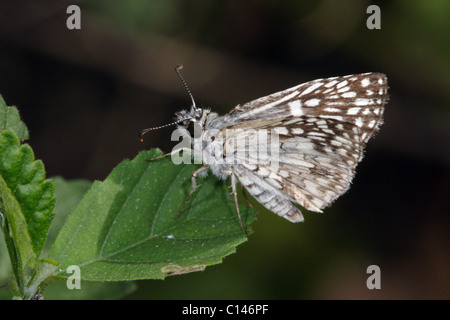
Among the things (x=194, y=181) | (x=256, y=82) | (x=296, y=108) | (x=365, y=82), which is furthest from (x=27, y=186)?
(x=256, y=82)

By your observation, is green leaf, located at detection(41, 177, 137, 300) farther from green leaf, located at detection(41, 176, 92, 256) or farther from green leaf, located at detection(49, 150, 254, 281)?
green leaf, located at detection(49, 150, 254, 281)

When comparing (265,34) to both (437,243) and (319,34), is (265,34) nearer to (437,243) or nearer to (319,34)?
(319,34)

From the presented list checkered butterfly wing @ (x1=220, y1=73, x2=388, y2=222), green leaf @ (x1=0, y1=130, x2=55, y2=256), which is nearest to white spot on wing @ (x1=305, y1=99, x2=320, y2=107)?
checkered butterfly wing @ (x1=220, y1=73, x2=388, y2=222)

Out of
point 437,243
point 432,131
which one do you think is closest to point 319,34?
point 432,131

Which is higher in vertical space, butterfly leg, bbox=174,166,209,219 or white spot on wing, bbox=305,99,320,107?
white spot on wing, bbox=305,99,320,107

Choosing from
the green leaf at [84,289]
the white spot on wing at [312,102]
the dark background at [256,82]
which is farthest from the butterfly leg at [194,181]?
the dark background at [256,82]

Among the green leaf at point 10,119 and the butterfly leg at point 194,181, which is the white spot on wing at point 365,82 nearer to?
the butterfly leg at point 194,181

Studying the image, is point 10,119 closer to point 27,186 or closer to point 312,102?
point 27,186
